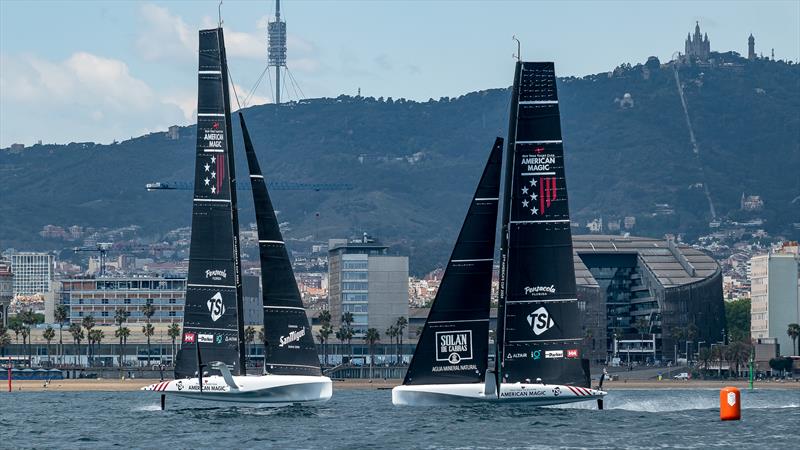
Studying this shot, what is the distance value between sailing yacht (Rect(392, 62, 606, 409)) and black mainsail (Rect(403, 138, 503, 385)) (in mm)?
37

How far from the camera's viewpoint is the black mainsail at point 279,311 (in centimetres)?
7150

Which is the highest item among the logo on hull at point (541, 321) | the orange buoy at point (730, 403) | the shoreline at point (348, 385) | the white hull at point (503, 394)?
the logo on hull at point (541, 321)

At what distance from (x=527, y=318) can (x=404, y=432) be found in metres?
6.67

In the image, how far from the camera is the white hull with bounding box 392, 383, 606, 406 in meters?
67.4

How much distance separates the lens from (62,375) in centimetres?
18288

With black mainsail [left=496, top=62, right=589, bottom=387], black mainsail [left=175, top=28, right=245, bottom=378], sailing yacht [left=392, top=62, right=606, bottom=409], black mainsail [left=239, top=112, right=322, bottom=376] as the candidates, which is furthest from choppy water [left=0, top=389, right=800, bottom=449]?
black mainsail [left=175, top=28, right=245, bottom=378]

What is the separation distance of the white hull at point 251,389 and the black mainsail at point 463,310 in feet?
15.7

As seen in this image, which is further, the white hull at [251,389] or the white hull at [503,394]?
the white hull at [251,389]

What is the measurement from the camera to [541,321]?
6800 centimetres

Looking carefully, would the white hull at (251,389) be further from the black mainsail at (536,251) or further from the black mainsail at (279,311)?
the black mainsail at (536,251)

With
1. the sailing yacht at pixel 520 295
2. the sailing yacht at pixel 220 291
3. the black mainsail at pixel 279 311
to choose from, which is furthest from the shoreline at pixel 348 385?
the sailing yacht at pixel 520 295

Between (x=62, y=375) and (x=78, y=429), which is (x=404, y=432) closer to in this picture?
(x=78, y=429)

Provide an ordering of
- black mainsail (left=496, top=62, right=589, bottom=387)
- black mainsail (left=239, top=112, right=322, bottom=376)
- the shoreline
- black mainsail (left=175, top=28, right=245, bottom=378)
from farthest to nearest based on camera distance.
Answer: the shoreline < black mainsail (left=239, top=112, right=322, bottom=376) < black mainsail (left=175, top=28, right=245, bottom=378) < black mainsail (left=496, top=62, right=589, bottom=387)

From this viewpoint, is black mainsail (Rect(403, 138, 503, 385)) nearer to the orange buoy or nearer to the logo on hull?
the logo on hull
